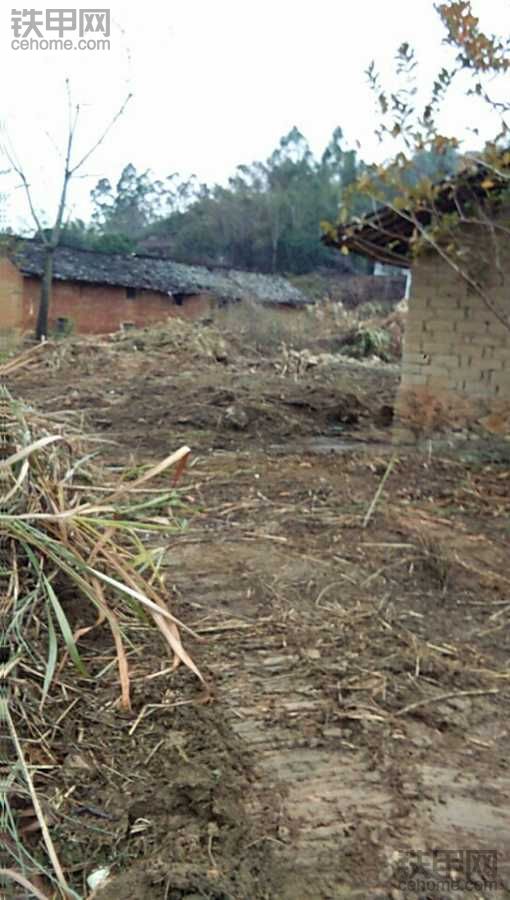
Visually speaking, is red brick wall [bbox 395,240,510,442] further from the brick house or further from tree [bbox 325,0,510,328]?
the brick house

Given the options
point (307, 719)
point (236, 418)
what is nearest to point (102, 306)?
point (236, 418)

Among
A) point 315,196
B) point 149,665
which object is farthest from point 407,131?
point 315,196

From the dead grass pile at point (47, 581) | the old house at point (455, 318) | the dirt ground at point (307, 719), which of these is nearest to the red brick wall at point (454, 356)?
the old house at point (455, 318)

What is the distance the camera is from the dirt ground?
2.09 meters

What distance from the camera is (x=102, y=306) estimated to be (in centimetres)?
2877

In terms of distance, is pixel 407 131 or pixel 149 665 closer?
pixel 149 665

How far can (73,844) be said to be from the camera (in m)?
2.09

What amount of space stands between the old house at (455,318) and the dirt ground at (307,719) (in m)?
2.12

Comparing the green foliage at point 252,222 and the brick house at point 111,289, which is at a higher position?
the green foliage at point 252,222

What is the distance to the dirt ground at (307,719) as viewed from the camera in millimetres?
2092

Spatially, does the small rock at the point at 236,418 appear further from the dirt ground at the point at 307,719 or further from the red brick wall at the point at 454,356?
the dirt ground at the point at 307,719

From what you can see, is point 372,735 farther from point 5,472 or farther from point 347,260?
point 347,260

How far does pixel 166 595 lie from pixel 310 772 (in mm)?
1207

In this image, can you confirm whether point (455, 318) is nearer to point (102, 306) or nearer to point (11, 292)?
point (11, 292)
